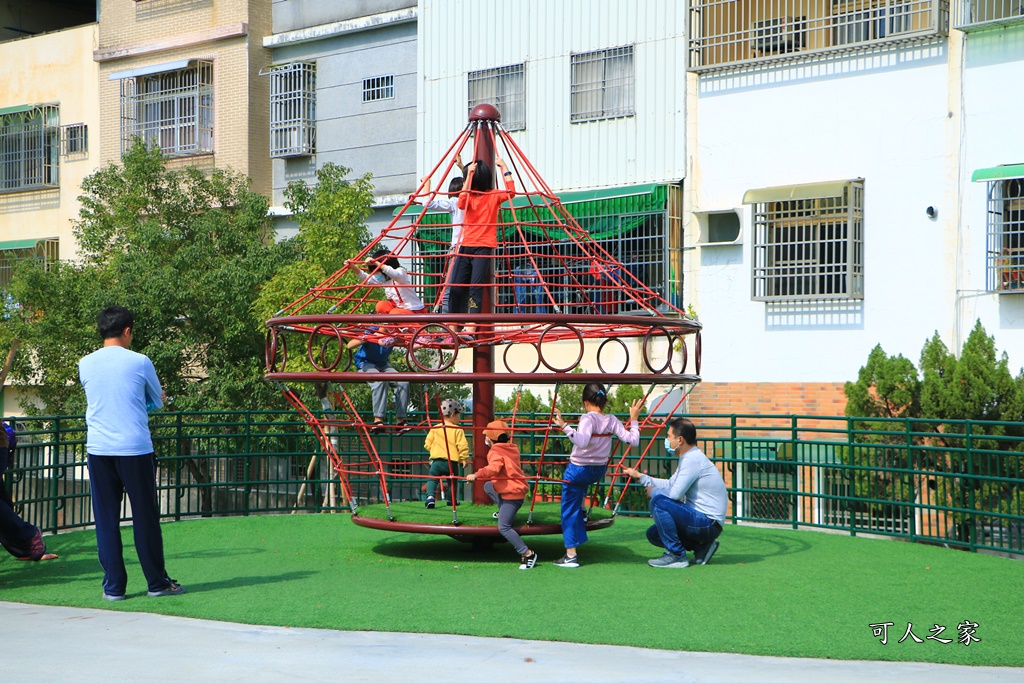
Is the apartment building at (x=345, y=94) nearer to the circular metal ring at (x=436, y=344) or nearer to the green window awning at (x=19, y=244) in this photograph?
the green window awning at (x=19, y=244)

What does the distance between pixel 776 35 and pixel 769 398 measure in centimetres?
615

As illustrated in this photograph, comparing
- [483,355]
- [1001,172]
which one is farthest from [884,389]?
[483,355]

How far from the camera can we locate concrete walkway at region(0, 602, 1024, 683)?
707cm

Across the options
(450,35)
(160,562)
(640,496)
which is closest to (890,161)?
(640,496)

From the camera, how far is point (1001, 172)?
707 inches

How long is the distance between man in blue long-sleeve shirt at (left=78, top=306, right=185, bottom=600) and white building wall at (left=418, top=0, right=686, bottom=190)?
14.3 m

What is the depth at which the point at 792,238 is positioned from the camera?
67.8ft

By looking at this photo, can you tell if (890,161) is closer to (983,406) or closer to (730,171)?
(730,171)

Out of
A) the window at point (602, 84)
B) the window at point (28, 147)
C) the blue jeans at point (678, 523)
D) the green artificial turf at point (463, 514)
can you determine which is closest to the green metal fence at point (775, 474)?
the green artificial turf at point (463, 514)

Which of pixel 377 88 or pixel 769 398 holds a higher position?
pixel 377 88

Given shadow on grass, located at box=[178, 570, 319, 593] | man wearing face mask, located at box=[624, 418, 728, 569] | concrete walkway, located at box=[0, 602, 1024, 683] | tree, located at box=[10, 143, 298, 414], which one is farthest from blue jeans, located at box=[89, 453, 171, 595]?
tree, located at box=[10, 143, 298, 414]

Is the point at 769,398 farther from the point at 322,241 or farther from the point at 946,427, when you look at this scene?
the point at 322,241

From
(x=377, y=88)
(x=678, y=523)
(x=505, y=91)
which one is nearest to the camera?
(x=678, y=523)

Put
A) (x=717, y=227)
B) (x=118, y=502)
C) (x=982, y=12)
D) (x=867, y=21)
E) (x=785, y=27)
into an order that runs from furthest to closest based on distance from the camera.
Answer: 1. (x=717, y=227)
2. (x=785, y=27)
3. (x=867, y=21)
4. (x=982, y=12)
5. (x=118, y=502)
